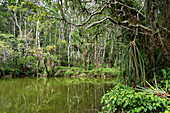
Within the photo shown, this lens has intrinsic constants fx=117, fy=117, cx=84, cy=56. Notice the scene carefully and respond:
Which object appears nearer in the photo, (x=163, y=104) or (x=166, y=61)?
(x=163, y=104)

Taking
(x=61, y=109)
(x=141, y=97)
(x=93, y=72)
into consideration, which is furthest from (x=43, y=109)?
(x=93, y=72)

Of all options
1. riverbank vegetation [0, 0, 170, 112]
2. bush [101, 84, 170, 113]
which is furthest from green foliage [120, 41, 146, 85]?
bush [101, 84, 170, 113]

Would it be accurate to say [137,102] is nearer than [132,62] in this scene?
Yes

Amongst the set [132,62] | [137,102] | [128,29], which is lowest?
[137,102]

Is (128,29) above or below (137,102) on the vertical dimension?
above

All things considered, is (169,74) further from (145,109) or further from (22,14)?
(22,14)

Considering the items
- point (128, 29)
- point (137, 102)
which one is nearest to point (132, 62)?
point (137, 102)

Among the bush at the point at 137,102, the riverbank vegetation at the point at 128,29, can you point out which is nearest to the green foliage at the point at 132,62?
the riverbank vegetation at the point at 128,29

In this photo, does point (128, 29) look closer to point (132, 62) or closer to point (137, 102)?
point (132, 62)

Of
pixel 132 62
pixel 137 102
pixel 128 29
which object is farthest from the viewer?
pixel 128 29

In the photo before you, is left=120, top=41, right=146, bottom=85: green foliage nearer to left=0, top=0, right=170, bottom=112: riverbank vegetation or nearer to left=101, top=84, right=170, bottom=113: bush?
left=0, top=0, right=170, bottom=112: riverbank vegetation

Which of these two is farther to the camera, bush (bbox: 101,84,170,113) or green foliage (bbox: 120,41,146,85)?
green foliage (bbox: 120,41,146,85)

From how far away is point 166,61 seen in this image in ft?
8.25

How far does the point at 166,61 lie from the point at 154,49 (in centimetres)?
35
